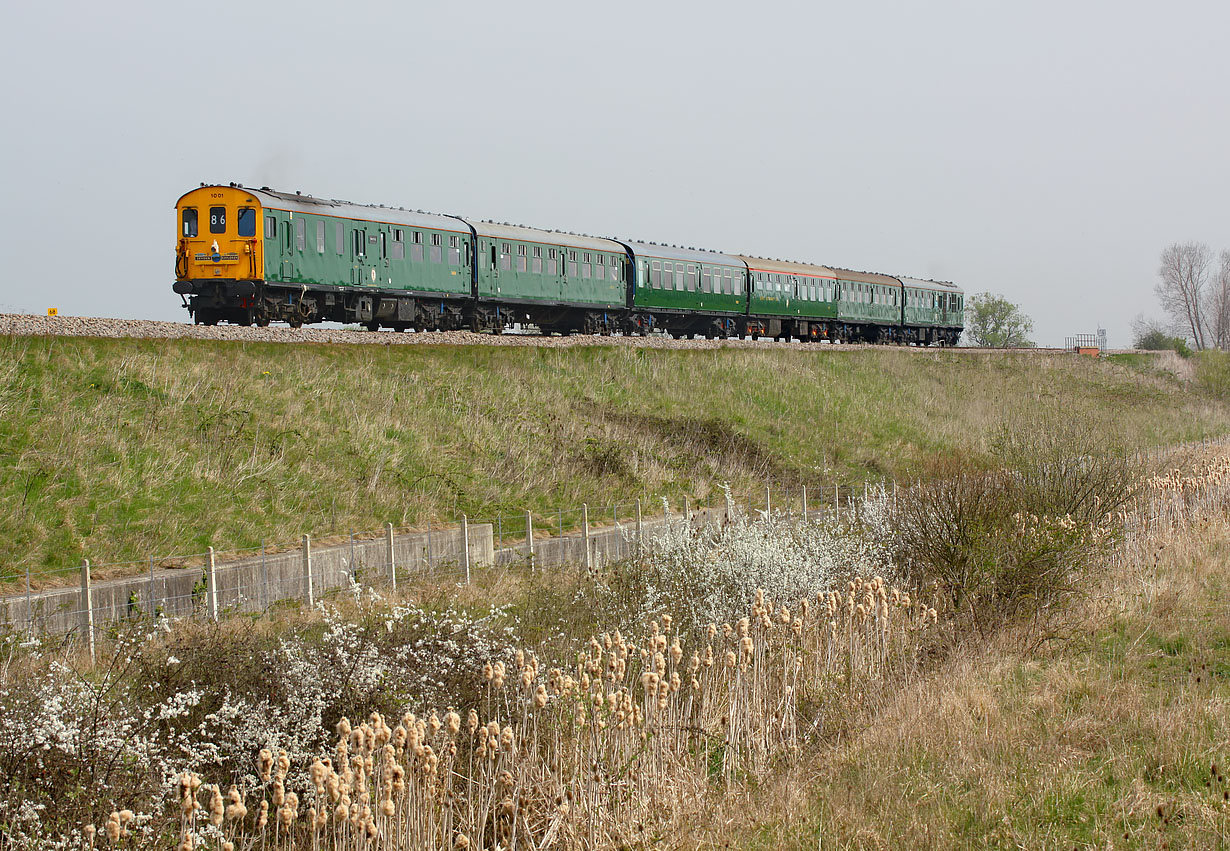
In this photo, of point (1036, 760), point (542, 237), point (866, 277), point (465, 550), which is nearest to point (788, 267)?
point (866, 277)

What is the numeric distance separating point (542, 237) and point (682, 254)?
7651mm

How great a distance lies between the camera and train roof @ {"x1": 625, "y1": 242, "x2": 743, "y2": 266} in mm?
35250

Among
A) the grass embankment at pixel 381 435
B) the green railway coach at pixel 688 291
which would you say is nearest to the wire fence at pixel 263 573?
the grass embankment at pixel 381 435

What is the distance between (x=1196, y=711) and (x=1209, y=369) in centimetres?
5032

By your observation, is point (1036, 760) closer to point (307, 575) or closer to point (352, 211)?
point (307, 575)

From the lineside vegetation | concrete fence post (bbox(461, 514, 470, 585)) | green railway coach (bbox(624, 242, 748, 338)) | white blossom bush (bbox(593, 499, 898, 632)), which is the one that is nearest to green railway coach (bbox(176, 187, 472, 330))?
green railway coach (bbox(624, 242, 748, 338))

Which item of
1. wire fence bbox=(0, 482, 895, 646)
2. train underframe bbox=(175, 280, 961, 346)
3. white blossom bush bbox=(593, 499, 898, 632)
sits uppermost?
train underframe bbox=(175, 280, 961, 346)

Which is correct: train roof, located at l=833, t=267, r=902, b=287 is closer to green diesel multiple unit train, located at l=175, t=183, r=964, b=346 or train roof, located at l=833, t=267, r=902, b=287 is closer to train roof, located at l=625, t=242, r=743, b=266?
green diesel multiple unit train, located at l=175, t=183, r=964, b=346

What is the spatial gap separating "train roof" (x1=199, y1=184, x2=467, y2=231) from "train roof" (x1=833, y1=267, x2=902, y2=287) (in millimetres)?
23214

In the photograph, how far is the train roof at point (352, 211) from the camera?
2313 cm

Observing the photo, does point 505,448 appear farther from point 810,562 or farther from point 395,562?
point 810,562

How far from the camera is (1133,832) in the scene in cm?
613

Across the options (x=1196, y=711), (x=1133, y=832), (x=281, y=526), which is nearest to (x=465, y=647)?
(x=1133, y=832)

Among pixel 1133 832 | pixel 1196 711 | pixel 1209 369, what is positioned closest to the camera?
pixel 1133 832
